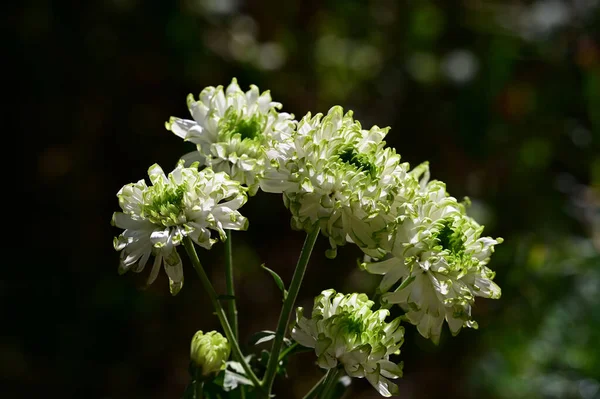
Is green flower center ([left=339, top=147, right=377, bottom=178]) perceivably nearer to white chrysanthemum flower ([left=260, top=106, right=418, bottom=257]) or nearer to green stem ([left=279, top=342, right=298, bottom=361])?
white chrysanthemum flower ([left=260, top=106, right=418, bottom=257])

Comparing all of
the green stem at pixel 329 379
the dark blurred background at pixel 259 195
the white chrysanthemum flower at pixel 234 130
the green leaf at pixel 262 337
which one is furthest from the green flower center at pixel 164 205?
the dark blurred background at pixel 259 195

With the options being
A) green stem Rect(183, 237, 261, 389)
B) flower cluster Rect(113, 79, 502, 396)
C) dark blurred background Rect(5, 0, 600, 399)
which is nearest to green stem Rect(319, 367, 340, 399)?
flower cluster Rect(113, 79, 502, 396)

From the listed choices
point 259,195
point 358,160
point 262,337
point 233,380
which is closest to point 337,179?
point 358,160

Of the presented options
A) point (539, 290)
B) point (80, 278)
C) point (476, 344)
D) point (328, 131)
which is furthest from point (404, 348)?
point (328, 131)

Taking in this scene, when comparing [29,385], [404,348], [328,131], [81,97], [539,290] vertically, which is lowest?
[29,385]

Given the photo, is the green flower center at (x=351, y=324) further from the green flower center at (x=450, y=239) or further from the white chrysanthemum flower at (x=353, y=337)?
the green flower center at (x=450, y=239)

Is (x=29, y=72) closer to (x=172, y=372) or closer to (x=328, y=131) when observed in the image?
(x=172, y=372)

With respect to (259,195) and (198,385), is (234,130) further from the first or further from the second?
(259,195)
